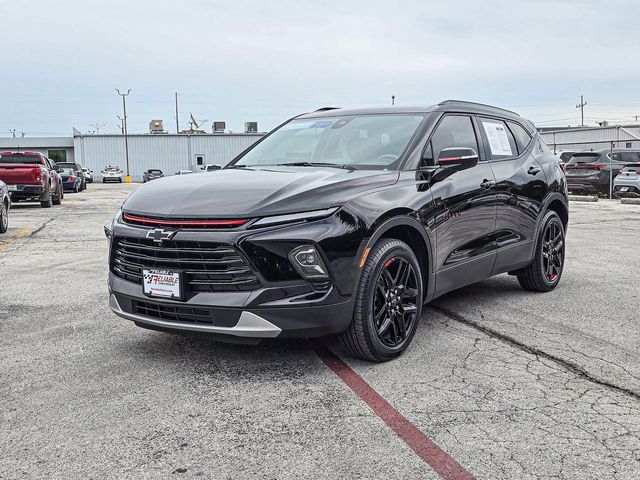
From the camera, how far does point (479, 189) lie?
543 cm

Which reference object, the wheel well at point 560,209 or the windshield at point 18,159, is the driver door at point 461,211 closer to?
the wheel well at point 560,209

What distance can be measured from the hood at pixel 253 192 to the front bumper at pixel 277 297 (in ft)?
0.43

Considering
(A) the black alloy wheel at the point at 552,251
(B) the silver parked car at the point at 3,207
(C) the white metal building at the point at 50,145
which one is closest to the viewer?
(A) the black alloy wheel at the point at 552,251

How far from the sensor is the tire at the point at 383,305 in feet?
13.5

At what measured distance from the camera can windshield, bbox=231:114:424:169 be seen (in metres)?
4.98

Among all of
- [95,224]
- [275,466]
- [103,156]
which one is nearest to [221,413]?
[275,466]

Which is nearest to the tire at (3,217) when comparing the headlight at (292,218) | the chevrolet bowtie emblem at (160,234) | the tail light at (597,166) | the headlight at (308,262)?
the chevrolet bowtie emblem at (160,234)

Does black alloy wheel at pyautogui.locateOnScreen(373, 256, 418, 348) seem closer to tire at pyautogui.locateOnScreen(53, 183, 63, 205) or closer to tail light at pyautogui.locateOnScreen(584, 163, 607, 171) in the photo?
tail light at pyautogui.locateOnScreen(584, 163, 607, 171)

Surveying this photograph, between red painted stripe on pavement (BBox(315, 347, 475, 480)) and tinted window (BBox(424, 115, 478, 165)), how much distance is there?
172 cm

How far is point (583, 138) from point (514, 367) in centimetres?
4969

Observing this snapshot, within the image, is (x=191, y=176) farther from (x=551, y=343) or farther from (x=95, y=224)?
(x=95, y=224)

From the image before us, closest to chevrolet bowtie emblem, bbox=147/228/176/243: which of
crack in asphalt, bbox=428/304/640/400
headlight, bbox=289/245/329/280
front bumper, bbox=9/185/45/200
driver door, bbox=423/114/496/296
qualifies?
headlight, bbox=289/245/329/280

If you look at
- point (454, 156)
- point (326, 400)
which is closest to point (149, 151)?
point (454, 156)

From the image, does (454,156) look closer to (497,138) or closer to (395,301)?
(395,301)
